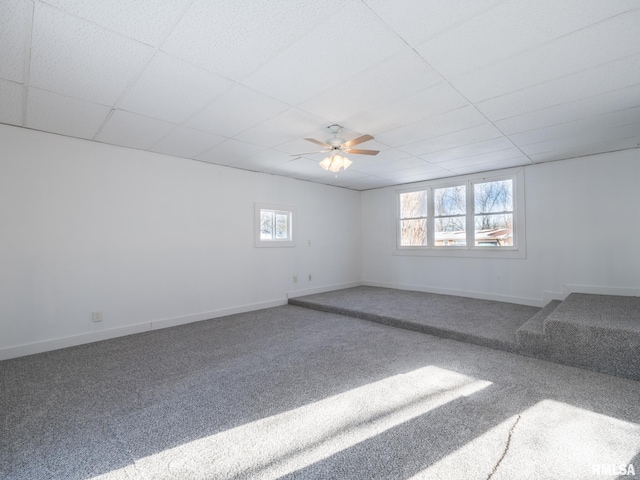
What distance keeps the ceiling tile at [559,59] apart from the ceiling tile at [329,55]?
810 mm

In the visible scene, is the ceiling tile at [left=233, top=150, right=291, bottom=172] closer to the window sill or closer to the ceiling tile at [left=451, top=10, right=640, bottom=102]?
the ceiling tile at [left=451, top=10, right=640, bottom=102]

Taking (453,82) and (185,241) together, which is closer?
(453,82)

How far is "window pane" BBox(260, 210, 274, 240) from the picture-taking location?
18.2 ft

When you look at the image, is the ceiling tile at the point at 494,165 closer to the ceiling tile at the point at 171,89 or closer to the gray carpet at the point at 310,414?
the gray carpet at the point at 310,414

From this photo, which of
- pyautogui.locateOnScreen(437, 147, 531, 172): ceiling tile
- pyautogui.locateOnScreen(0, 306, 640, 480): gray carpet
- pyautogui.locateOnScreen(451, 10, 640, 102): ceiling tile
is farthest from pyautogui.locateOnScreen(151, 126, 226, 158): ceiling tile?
pyautogui.locateOnScreen(437, 147, 531, 172): ceiling tile

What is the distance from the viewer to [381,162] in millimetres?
4801

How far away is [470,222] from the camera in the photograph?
5727 millimetres

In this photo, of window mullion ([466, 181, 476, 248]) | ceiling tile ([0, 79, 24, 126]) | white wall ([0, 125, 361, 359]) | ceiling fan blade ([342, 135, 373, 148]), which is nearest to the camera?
ceiling tile ([0, 79, 24, 126])

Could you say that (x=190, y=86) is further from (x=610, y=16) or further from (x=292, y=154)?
(x=610, y=16)

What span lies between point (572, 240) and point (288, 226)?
15.1 feet

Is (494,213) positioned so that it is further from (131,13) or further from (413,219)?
(131,13)

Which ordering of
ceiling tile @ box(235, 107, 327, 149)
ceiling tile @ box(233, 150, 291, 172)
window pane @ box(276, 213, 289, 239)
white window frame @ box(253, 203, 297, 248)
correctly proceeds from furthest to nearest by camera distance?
window pane @ box(276, 213, 289, 239), white window frame @ box(253, 203, 297, 248), ceiling tile @ box(233, 150, 291, 172), ceiling tile @ box(235, 107, 327, 149)

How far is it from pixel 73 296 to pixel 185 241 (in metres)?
1.45

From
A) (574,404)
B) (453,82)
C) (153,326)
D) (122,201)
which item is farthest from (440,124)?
(153,326)
